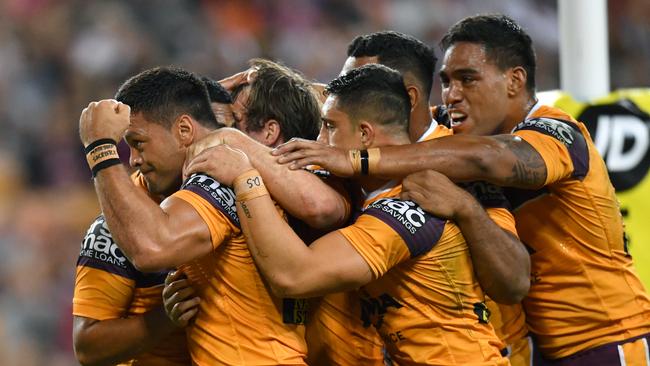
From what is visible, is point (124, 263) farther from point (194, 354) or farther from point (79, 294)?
point (194, 354)

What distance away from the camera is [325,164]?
3656mm

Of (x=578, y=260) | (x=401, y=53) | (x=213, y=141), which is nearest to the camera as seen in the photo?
(x=213, y=141)

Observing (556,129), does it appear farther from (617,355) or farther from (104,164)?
(104,164)

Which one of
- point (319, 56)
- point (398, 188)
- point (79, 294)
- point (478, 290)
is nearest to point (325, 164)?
point (398, 188)

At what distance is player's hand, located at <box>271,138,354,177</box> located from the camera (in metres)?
3.65

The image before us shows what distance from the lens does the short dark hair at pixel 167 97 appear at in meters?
3.77

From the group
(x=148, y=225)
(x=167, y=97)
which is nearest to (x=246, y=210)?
(x=148, y=225)

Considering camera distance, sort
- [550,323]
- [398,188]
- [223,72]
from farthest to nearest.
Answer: [223,72] < [550,323] < [398,188]

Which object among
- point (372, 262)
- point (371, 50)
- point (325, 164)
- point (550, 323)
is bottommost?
point (550, 323)

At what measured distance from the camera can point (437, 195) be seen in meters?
3.68

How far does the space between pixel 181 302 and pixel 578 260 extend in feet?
5.54

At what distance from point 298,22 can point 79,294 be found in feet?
21.9

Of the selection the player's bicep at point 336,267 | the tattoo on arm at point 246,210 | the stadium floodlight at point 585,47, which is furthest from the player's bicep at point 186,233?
the stadium floodlight at point 585,47

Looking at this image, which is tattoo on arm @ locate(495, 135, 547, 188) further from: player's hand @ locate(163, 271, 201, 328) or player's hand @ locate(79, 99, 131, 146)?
player's hand @ locate(79, 99, 131, 146)
